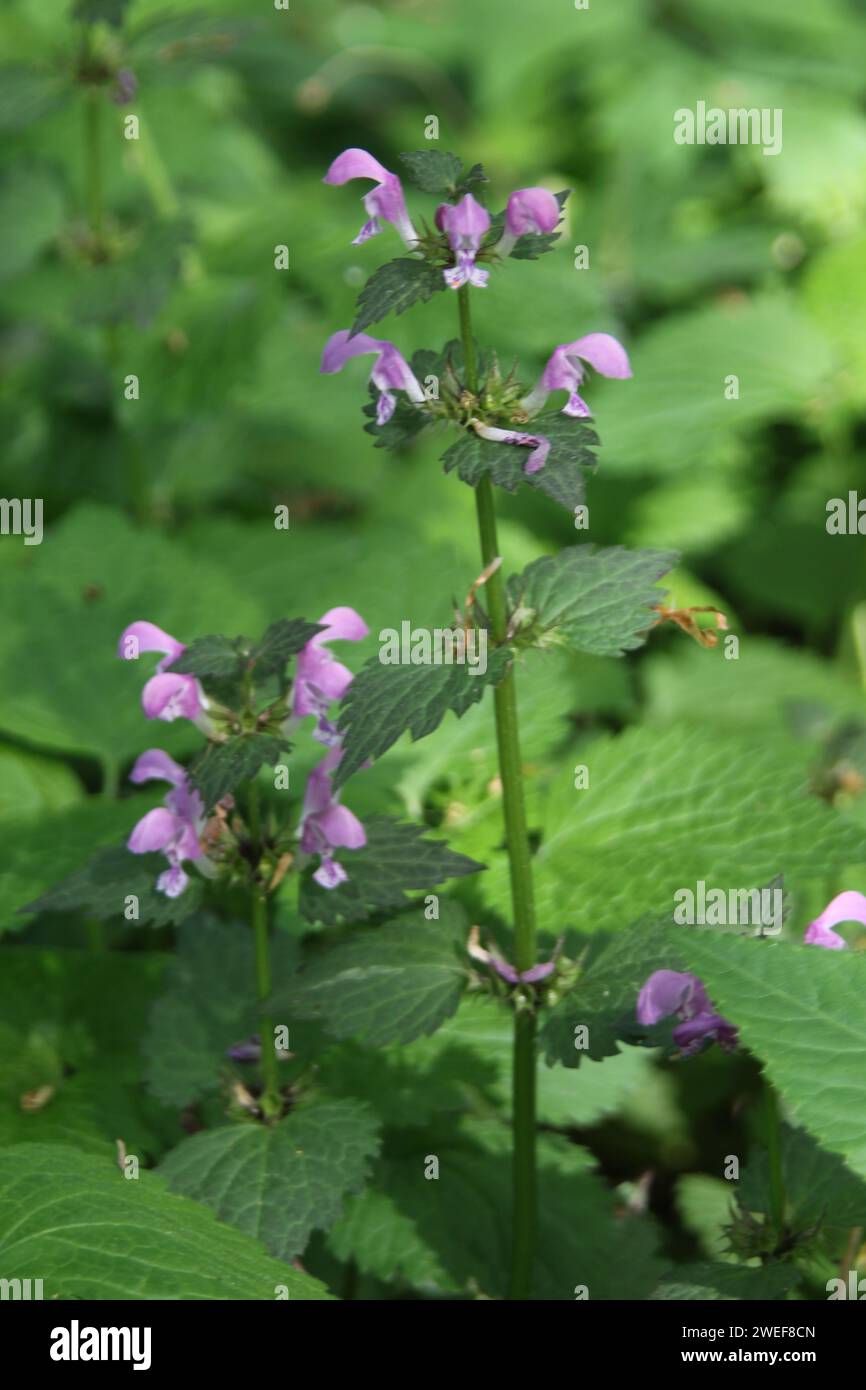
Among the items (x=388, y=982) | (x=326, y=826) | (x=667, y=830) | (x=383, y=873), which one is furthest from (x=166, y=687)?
(x=667, y=830)

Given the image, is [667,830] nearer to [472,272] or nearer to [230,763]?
[230,763]

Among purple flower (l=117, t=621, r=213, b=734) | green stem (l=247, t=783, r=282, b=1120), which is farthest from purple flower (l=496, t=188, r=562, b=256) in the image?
green stem (l=247, t=783, r=282, b=1120)

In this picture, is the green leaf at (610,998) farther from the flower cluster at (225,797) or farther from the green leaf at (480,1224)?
the green leaf at (480,1224)

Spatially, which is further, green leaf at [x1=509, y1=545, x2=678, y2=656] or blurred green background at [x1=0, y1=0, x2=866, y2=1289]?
blurred green background at [x1=0, y1=0, x2=866, y2=1289]

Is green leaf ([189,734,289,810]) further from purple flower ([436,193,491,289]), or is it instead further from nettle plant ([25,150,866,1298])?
purple flower ([436,193,491,289])

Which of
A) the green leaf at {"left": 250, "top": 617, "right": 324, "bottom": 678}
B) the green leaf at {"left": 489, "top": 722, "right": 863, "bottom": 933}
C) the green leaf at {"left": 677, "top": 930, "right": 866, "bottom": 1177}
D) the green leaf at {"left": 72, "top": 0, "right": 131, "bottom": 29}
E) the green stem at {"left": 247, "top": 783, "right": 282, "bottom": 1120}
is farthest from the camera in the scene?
the green leaf at {"left": 72, "top": 0, "right": 131, "bottom": 29}
